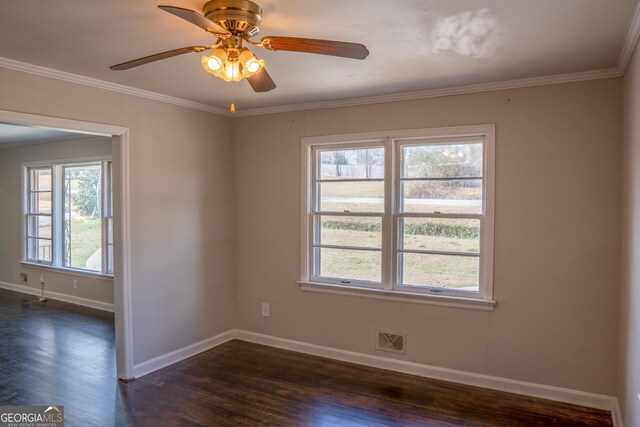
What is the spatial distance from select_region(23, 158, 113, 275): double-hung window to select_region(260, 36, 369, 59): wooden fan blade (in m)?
4.85

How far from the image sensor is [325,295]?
4.21m

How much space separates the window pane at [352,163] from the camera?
13.1 feet

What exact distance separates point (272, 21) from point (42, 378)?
138 inches

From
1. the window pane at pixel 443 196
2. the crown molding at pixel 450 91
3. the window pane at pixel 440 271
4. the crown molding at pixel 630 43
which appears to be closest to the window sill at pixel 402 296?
the window pane at pixel 440 271

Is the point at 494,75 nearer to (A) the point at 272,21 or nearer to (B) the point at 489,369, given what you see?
(A) the point at 272,21

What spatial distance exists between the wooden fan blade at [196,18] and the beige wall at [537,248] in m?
2.27

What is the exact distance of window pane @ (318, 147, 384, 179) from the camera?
4.00 m

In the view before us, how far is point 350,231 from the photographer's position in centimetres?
416

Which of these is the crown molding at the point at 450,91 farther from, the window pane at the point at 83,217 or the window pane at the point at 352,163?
the window pane at the point at 83,217

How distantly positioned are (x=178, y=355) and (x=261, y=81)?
2.91m

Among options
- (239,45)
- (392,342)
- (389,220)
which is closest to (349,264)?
(389,220)

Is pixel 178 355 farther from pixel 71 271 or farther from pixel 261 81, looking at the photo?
pixel 71 271

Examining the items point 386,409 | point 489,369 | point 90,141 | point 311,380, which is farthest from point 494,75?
point 90,141

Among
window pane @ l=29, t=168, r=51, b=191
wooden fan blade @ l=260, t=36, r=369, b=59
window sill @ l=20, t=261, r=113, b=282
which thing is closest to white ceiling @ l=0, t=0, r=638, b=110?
wooden fan blade @ l=260, t=36, r=369, b=59
